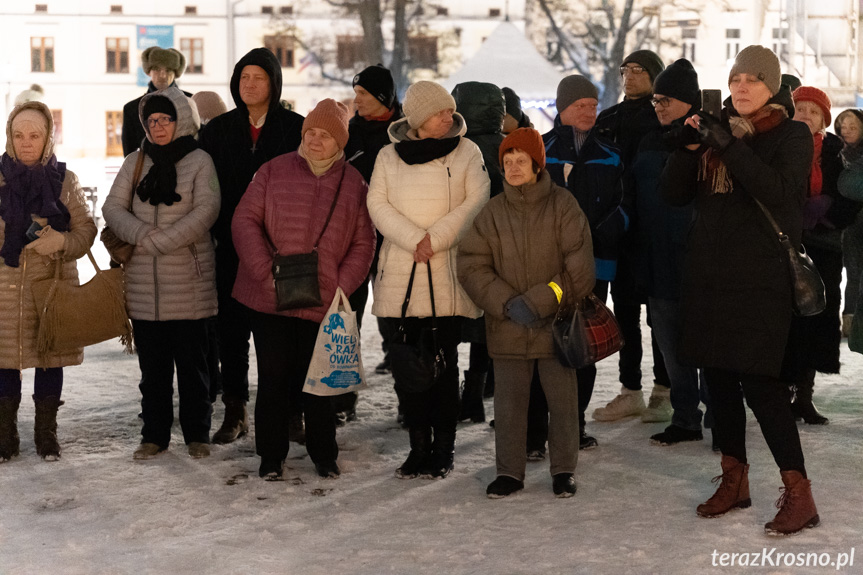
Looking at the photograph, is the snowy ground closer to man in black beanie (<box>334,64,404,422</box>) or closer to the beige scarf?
man in black beanie (<box>334,64,404,422</box>)

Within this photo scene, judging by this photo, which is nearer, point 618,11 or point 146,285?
point 146,285

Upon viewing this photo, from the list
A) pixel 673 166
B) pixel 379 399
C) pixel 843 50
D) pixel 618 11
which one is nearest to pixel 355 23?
pixel 618 11

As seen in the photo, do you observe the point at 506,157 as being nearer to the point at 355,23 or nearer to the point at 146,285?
the point at 146,285

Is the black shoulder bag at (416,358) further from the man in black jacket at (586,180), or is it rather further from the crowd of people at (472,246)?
the man in black jacket at (586,180)

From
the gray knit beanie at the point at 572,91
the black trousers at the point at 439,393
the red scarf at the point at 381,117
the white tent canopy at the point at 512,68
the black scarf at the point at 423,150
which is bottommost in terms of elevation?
the black trousers at the point at 439,393

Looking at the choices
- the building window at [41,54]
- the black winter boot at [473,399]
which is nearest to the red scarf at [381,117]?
the black winter boot at [473,399]

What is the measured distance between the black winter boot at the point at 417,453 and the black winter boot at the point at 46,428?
1.80 meters

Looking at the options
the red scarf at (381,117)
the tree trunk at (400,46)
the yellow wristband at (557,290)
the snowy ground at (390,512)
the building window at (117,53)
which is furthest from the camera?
the building window at (117,53)

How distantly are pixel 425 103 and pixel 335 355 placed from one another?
49.3 inches

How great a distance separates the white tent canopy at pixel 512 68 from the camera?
15617mm

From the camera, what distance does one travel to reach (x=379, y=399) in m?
7.09

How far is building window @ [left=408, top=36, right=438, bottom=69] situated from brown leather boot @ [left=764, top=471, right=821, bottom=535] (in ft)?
91.2

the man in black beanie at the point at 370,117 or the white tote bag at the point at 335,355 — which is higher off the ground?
the man in black beanie at the point at 370,117

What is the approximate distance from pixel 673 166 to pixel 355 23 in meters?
27.9
